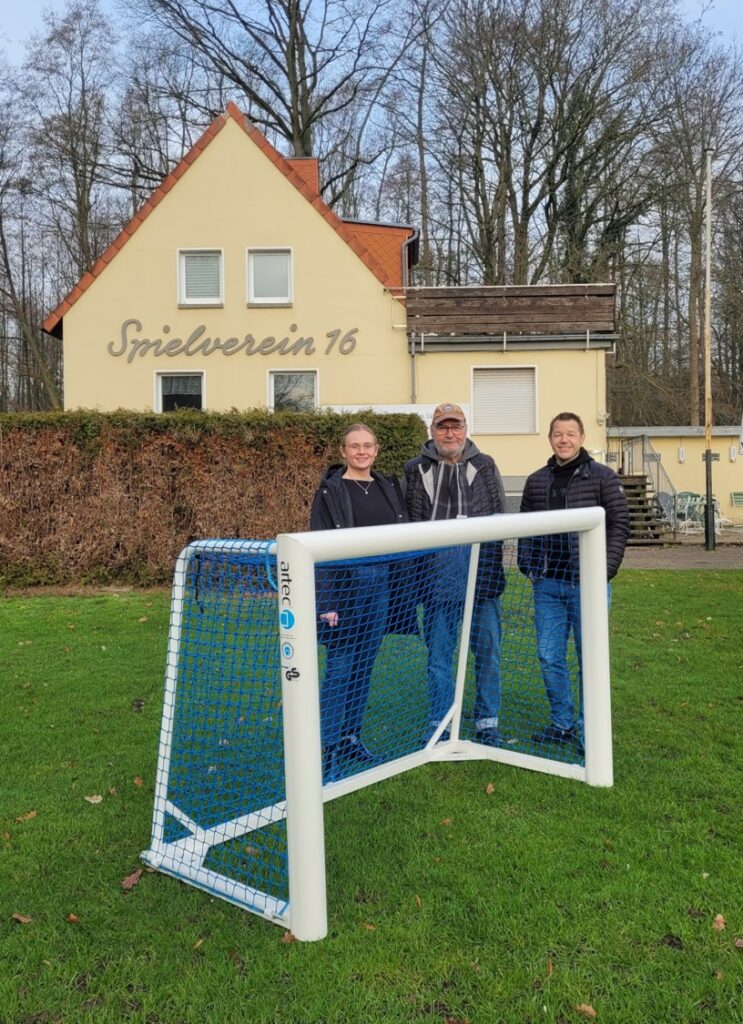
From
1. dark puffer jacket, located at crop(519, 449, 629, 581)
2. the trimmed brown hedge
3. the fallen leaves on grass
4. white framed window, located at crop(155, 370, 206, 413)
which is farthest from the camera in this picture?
white framed window, located at crop(155, 370, 206, 413)

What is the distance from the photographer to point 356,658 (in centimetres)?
411

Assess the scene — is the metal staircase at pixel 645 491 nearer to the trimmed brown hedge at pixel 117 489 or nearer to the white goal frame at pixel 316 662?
the trimmed brown hedge at pixel 117 489

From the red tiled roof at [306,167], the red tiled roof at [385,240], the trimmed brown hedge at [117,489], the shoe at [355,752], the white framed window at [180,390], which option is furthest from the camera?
the red tiled roof at [385,240]

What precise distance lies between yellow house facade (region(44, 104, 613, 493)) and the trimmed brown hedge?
23.0 ft

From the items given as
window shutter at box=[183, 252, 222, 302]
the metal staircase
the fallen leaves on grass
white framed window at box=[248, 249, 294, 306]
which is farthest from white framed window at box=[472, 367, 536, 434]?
the fallen leaves on grass

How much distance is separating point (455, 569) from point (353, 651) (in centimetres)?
80

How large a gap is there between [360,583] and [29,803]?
1.93 meters

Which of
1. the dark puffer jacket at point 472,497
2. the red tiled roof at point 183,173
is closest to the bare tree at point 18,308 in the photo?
the red tiled roof at point 183,173

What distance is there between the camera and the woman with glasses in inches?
156

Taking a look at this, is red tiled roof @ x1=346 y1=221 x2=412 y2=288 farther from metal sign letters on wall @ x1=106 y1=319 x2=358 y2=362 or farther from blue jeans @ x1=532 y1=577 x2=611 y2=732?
blue jeans @ x1=532 y1=577 x2=611 y2=732

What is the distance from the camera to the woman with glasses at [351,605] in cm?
396

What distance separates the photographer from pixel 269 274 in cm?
1806

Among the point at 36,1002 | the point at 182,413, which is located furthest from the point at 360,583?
the point at 182,413

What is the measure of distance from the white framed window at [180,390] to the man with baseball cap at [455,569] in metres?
14.0
